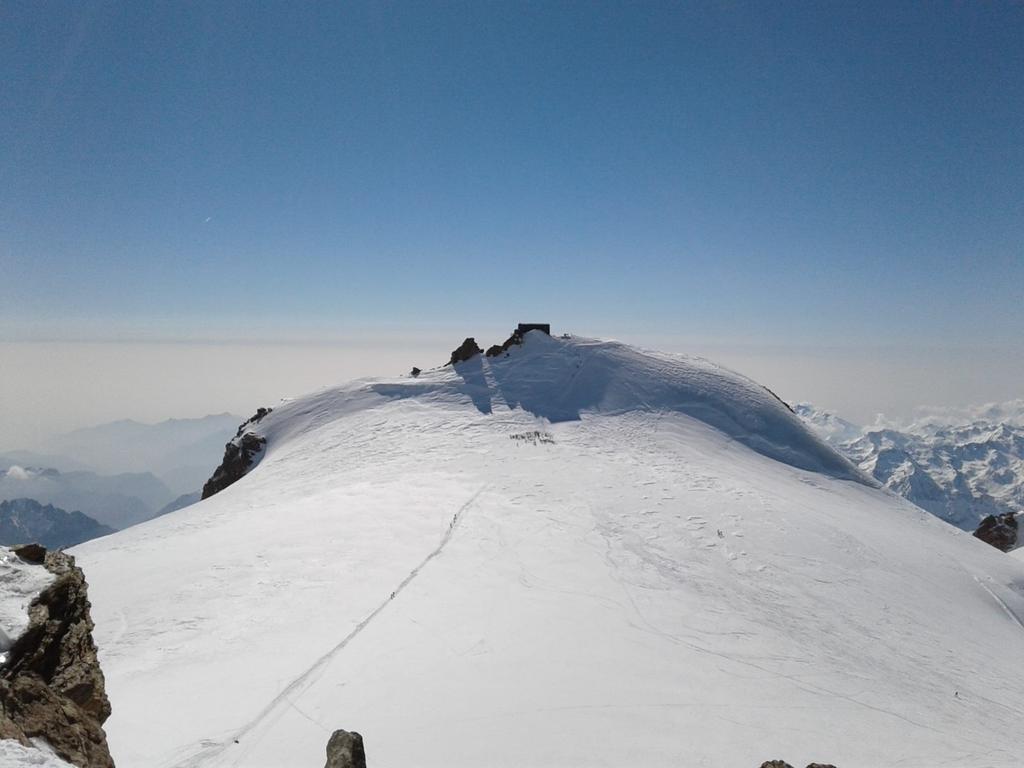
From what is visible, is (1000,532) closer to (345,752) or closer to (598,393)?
(598,393)

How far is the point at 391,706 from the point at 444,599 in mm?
4456

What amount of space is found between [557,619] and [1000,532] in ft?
247

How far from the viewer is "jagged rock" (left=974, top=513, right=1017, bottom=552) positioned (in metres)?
59.9

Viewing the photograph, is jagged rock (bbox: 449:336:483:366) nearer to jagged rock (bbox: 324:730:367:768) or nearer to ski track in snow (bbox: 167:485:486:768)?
ski track in snow (bbox: 167:485:486:768)

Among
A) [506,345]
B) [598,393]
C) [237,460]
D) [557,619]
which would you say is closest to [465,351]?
[506,345]

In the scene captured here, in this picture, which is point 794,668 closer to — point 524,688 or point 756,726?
point 756,726

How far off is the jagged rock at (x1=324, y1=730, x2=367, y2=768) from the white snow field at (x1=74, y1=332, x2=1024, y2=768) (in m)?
2.17

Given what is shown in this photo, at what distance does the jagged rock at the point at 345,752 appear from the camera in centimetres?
→ 614

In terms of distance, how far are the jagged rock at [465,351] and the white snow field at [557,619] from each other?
1735 centimetres

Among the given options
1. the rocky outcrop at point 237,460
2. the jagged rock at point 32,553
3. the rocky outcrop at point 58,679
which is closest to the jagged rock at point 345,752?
the rocky outcrop at point 58,679

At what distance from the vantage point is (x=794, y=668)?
40.9 feet

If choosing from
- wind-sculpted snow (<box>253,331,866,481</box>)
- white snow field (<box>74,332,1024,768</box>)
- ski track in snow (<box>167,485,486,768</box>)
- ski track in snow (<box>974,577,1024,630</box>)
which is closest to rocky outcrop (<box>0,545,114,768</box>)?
ski track in snow (<box>167,485,486,768</box>)

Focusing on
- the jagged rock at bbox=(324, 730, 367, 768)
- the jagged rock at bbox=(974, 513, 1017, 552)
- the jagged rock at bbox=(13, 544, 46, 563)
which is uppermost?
the jagged rock at bbox=(13, 544, 46, 563)

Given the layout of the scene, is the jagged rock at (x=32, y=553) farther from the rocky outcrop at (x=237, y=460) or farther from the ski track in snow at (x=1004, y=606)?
the rocky outcrop at (x=237, y=460)
